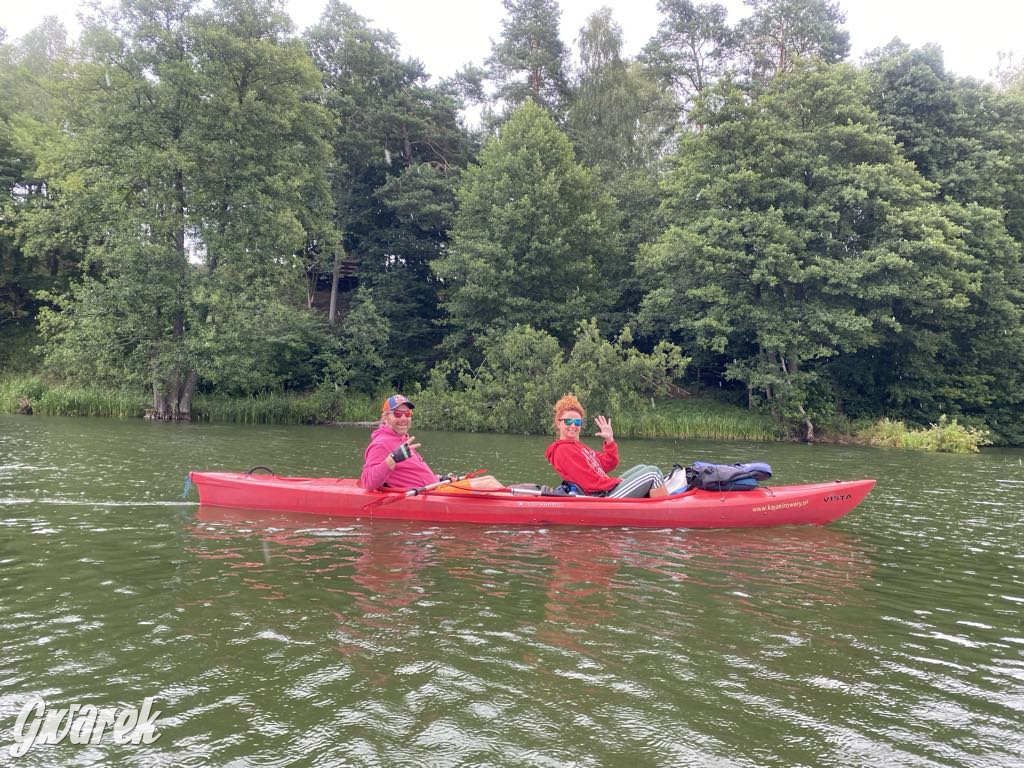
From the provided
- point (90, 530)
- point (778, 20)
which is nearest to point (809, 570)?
point (90, 530)

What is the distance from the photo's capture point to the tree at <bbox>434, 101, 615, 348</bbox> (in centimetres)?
2680

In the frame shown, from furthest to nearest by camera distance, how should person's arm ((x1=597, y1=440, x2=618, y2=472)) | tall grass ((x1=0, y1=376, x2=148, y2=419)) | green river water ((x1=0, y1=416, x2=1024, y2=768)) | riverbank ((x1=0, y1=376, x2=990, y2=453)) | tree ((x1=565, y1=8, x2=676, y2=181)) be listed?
1. tree ((x1=565, y1=8, x2=676, y2=181))
2. tall grass ((x1=0, y1=376, x2=148, y2=419))
3. riverbank ((x1=0, y1=376, x2=990, y2=453))
4. person's arm ((x1=597, y1=440, x2=618, y2=472))
5. green river water ((x1=0, y1=416, x2=1024, y2=768))

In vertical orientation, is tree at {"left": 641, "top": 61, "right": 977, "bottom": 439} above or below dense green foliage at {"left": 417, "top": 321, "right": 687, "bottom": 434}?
above

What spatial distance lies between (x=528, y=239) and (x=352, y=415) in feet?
33.4

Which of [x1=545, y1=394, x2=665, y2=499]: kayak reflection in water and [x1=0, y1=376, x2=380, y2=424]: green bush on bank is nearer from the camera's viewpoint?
[x1=545, y1=394, x2=665, y2=499]: kayak reflection in water

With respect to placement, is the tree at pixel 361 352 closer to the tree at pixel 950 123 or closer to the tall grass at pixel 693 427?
the tall grass at pixel 693 427

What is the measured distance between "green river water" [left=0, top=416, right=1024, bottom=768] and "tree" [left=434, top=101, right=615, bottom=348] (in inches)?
780

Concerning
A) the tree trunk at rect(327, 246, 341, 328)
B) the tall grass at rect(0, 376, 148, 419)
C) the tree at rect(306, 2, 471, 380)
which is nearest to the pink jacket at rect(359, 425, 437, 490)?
the tall grass at rect(0, 376, 148, 419)

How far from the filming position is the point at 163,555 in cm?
566

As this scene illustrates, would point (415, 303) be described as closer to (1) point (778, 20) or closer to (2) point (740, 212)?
(2) point (740, 212)

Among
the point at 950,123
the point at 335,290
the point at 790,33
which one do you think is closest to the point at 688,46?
the point at 790,33

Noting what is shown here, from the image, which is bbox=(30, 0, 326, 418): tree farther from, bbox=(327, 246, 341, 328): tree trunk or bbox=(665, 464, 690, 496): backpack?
bbox=(665, 464, 690, 496): backpack

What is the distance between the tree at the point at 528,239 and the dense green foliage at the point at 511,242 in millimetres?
128

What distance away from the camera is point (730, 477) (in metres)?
7.88
